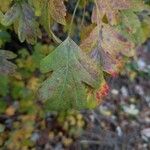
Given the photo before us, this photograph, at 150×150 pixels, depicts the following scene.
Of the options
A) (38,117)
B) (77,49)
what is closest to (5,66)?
(77,49)

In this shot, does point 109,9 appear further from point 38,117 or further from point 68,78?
point 38,117

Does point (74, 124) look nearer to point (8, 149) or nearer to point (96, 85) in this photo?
point (8, 149)

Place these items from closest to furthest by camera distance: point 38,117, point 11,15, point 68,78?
point 68,78
point 11,15
point 38,117

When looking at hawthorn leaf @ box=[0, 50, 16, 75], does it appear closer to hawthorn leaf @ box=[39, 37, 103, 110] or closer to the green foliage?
the green foliage

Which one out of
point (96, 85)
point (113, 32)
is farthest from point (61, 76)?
point (113, 32)

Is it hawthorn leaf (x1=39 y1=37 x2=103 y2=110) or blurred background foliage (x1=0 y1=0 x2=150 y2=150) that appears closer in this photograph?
hawthorn leaf (x1=39 y1=37 x2=103 y2=110)

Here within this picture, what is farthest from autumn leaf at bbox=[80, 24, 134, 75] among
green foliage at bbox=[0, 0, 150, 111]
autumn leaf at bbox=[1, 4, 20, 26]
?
autumn leaf at bbox=[1, 4, 20, 26]

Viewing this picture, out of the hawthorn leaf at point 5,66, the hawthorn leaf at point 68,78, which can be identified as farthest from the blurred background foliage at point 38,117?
the hawthorn leaf at point 68,78

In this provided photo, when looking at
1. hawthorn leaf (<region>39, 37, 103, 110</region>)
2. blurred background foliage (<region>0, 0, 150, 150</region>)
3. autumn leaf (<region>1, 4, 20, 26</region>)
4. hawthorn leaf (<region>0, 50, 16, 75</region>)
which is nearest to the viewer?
hawthorn leaf (<region>39, 37, 103, 110</region>)
